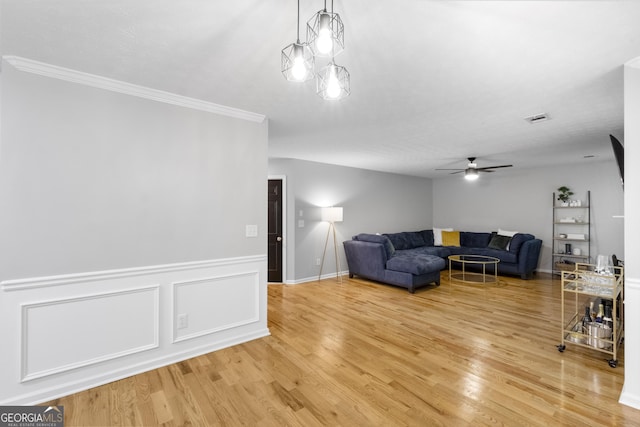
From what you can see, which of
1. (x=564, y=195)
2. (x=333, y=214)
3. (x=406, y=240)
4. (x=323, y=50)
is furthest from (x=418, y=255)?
(x=323, y=50)

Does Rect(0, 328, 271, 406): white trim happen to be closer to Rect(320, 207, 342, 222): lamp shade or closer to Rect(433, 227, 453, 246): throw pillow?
Rect(320, 207, 342, 222): lamp shade

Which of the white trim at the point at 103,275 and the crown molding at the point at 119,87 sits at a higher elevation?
the crown molding at the point at 119,87

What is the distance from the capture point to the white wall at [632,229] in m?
2.00

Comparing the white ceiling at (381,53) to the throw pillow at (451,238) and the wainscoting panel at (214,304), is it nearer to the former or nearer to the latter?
the wainscoting panel at (214,304)

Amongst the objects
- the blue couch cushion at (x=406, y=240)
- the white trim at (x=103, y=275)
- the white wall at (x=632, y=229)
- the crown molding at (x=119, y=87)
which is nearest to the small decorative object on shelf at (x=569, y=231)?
the blue couch cushion at (x=406, y=240)

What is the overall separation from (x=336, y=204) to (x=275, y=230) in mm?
1441

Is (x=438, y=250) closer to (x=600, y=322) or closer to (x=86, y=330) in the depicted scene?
(x=600, y=322)

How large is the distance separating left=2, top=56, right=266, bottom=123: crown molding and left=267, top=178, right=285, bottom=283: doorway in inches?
97.1

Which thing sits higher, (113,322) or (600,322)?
(113,322)

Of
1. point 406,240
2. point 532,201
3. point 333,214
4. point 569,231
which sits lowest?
point 406,240

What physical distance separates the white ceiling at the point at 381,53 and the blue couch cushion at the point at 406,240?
366cm

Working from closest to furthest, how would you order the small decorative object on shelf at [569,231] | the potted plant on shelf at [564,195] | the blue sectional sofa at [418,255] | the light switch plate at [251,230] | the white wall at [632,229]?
the white wall at [632,229] < the light switch plate at [251,230] < the blue sectional sofa at [418,255] < the small decorative object on shelf at [569,231] < the potted plant on shelf at [564,195]

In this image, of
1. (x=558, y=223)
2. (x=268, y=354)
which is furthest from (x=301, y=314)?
(x=558, y=223)

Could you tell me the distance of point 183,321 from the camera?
266 cm
